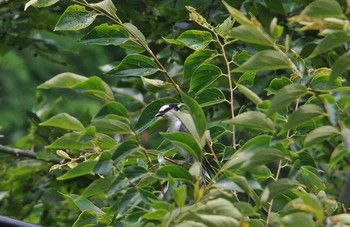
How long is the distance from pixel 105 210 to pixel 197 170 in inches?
9.7

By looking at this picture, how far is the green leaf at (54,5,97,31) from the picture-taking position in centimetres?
110

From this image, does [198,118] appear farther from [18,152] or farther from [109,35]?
[18,152]

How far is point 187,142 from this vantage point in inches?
35.2

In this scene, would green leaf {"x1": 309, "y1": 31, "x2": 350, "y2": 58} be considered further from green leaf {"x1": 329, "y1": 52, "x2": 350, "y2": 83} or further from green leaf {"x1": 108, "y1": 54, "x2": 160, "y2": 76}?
green leaf {"x1": 108, "y1": 54, "x2": 160, "y2": 76}

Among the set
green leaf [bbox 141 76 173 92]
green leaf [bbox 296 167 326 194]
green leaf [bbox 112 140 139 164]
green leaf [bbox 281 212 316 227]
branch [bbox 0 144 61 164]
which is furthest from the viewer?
branch [bbox 0 144 61 164]

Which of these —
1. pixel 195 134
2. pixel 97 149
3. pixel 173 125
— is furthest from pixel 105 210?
pixel 173 125

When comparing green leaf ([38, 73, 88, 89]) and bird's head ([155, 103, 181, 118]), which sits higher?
green leaf ([38, 73, 88, 89])

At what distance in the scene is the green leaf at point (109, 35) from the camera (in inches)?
42.1

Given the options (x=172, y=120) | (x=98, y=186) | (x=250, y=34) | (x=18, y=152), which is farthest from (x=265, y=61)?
(x=18, y=152)

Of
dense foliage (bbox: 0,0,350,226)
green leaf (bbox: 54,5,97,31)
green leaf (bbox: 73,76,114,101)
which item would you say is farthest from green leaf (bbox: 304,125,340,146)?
green leaf (bbox: 54,5,97,31)

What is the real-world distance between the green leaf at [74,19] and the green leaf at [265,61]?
31 centimetres

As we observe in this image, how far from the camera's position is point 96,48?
6930 millimetres

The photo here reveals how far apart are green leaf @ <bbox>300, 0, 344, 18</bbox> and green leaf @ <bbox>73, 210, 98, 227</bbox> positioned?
38 cm

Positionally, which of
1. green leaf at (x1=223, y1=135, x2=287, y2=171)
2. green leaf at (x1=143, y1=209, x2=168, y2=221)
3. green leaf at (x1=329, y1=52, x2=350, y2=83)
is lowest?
green leaf at (x1=143, y1=209, x2=168, y2=221)
